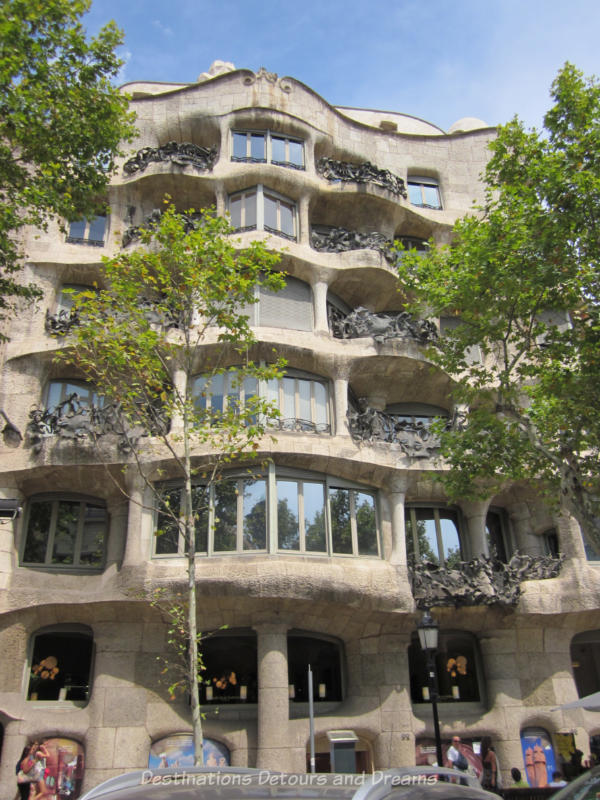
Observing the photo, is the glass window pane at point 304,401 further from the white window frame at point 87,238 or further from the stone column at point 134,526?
the white window frame at point 87,238

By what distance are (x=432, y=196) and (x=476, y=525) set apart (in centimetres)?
1373

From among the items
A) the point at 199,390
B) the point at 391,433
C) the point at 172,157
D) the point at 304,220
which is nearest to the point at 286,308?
the point at 304,220

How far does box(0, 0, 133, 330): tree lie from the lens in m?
13.8

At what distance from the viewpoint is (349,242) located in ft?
71.3

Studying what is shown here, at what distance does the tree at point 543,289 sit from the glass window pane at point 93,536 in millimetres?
9649

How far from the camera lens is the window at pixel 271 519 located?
1620cm

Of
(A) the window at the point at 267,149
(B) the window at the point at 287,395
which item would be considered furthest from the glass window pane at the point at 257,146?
(B) the window at the point at 287,395

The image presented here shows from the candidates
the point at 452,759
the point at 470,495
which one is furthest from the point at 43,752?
the point at 470,495

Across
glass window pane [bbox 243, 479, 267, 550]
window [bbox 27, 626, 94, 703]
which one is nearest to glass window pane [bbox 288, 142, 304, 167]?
glass window pane [bbox 243, 479, 267, 550]

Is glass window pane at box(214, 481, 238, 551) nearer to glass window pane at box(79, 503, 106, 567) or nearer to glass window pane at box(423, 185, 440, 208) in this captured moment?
glass window pane at box(79, 503, 106, 567)

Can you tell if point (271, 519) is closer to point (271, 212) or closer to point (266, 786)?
point (271, 212)

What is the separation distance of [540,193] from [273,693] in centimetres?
1335

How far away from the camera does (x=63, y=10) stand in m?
14.6

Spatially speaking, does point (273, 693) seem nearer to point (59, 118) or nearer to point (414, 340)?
point (414, 340)
